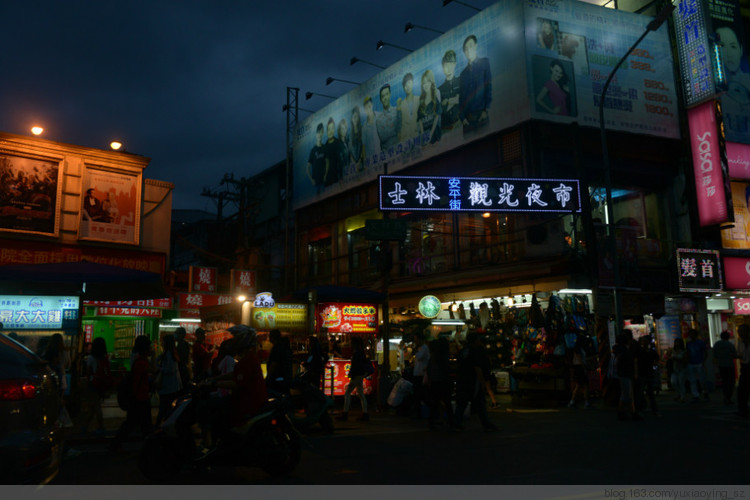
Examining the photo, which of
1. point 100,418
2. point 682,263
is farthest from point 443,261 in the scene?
point 100,418

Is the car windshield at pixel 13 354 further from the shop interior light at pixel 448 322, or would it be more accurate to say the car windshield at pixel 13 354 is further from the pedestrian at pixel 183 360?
the shop interior light at pixel 448 322

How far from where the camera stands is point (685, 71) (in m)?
23.7

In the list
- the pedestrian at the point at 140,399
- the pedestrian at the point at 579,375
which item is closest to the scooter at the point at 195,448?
the pedestrian at the point at 140,399

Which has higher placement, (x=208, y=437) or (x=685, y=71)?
(x=685, y=71)

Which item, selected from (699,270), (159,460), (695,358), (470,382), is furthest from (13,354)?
(699,270)

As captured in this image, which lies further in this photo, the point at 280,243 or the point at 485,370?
the point at 280,243

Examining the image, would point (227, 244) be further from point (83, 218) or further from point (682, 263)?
point (682, 263)

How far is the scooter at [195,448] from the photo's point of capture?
267 inches

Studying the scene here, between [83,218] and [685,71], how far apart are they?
2259cm

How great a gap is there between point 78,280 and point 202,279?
12388 millimetres

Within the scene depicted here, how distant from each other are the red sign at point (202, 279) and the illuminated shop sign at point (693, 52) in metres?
19.8

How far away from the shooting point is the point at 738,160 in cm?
2409

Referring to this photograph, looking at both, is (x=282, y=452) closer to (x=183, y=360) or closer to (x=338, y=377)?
(x=183, y=360)

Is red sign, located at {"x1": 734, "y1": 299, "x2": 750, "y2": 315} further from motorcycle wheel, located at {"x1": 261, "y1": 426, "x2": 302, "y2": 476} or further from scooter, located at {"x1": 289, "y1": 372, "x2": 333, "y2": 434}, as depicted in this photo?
motorcycle wheel, located at {"x1": 261, "y1": 426, "x2": 302, "y2": 476}
